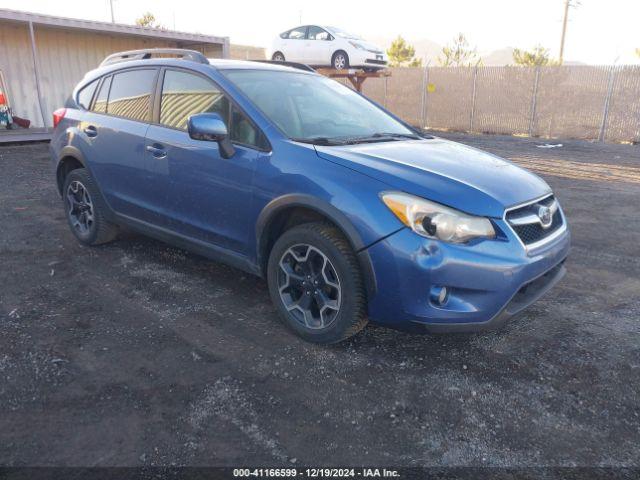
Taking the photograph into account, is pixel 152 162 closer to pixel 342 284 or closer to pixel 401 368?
pixel 342 284

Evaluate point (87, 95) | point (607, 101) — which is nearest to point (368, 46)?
point (607, 101)

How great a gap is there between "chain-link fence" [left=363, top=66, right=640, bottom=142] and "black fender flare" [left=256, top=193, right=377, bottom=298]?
16.0m

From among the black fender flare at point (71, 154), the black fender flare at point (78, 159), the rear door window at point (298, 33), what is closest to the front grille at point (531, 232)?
the black fender flare at point (78, 159)

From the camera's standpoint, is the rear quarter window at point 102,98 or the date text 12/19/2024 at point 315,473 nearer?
the date text 12/19/2024 at point 315,473

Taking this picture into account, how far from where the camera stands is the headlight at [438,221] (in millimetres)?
2537

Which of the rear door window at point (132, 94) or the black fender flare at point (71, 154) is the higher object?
the rear door window at point (132, 94)

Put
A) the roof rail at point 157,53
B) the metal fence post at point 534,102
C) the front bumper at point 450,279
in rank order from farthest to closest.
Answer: the metal fence post at point 534,102 < the roof rail at point 157,53 < the front bumper at point 450,279

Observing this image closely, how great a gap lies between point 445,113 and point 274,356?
18228 millimetres

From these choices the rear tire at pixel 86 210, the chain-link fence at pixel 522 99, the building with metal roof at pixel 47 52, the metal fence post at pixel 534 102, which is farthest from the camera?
the metal fence post at pixel 534 102

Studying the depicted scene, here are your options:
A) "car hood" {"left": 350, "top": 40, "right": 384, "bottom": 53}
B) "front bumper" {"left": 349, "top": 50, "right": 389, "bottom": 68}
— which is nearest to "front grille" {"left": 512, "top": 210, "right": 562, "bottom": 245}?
"front bumper" {"left": 349, "top": 50, "right": 389, "bottom": 68}

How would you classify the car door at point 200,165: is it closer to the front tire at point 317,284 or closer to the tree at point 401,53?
the front tire at point 317,284

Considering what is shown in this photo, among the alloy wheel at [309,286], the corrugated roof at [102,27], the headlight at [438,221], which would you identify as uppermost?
the corrugated roof at [102,27]

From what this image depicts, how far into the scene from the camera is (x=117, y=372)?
2766mm

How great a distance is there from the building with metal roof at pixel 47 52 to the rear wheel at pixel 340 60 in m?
3.68
